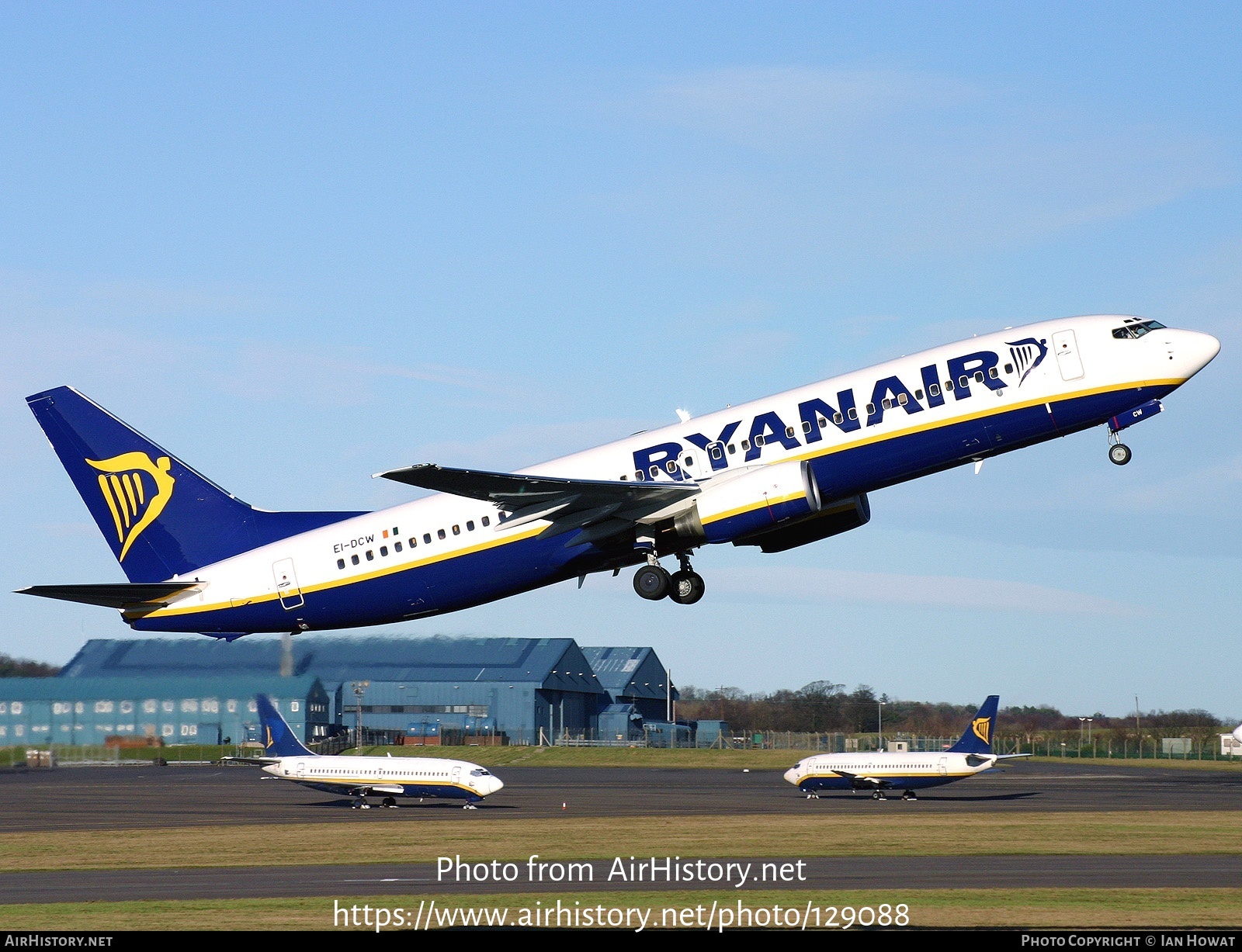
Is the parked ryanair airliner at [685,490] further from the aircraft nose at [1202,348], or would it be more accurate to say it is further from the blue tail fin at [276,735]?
the blue tail fin at [276,735]

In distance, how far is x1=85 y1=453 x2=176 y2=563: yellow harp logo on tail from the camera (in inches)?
1730

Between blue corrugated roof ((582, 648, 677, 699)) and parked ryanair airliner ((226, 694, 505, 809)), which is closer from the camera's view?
parked ryanair airliner ((226, 694, 505, 809))

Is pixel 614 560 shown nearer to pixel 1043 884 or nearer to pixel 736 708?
pixel 1043 884

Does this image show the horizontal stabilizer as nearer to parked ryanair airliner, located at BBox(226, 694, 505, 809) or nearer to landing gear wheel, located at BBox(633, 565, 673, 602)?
landing gear wheel, located at BBox(633, 565, 673, 602)

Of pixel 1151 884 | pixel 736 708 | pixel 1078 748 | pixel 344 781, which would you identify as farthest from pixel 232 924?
pixel 736 708

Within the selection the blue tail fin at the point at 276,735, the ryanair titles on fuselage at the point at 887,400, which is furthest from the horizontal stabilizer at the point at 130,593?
the blue tail fin at the point at 276,735

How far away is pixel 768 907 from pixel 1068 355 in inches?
661

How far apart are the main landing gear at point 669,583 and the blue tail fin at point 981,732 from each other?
49.8 m

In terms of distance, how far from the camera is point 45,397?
144 feet

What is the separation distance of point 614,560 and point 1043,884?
58.0 ft

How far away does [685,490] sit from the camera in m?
36.5

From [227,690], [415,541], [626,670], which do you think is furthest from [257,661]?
[626,670]

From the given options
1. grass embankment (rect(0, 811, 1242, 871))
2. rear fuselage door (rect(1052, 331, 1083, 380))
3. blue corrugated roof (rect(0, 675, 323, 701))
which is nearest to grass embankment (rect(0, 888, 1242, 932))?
grass embankment (rect(0, 811, 1242, 871))

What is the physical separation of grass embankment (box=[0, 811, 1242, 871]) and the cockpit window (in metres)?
24.8
